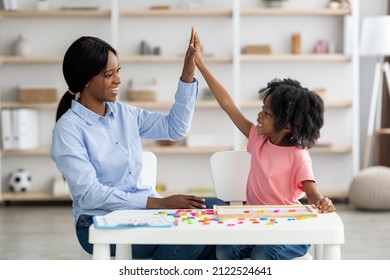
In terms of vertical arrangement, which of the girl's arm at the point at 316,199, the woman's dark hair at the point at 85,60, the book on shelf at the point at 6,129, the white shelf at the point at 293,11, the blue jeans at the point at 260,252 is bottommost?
the book on shelf at the point at 6,129

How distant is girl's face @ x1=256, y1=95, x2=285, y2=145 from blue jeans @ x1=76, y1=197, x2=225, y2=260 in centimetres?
35

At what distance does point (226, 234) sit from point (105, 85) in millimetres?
862

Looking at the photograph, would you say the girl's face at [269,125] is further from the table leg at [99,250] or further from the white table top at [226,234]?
the table leg at [99,250]

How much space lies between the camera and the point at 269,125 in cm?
254

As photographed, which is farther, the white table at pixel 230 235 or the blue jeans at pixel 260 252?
the blue jeans at pixel 260 252

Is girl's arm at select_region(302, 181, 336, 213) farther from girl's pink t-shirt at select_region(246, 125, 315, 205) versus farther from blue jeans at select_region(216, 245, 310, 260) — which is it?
blue jeans at select_region(216, 245, 310, 260)

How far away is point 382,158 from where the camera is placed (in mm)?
6480

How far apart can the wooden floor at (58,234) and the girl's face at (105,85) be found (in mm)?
1653

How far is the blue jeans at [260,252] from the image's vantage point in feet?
7.09

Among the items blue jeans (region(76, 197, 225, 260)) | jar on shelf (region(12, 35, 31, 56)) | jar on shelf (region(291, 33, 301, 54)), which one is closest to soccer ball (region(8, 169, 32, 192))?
jar on shelf (region(12, 35, 31, 56))

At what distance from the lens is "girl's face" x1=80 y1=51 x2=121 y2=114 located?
2.46 m

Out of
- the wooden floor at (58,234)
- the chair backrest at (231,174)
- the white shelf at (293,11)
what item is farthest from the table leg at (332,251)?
the white shelf at (293,11)

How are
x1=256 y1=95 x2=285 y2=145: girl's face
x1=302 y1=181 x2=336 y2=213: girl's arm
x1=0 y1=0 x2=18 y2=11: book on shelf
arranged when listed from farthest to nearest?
x1=0 y1=0 x2=18 y2=11: book on shelf < x1=256 y1=95 x2=285 y2=145: girl's face < x1=302 y1=181 x2=336 y2=213: girl's arm

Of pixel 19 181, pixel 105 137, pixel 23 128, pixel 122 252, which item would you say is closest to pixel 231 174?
pixel 105 137
